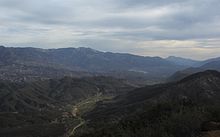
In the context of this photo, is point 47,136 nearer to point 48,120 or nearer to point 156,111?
point 48,120

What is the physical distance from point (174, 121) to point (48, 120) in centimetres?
11980

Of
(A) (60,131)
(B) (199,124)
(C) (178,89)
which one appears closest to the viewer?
(B) (199,124)

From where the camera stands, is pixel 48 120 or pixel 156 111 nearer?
pixel 156 111

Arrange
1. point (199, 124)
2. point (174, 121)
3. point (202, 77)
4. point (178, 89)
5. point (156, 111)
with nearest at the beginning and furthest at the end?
point (199, 124) < point (174, 121) < point (156, 111) < point (178, 89) < point (202, 77)

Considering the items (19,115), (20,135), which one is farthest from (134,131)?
(19,115)

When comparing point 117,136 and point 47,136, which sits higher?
point 117,136

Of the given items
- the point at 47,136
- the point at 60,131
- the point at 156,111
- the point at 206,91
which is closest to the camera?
the point at 156,111

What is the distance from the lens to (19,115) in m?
170

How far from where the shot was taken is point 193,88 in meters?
150

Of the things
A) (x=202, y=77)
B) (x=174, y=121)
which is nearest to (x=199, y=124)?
(x=174, y=121)

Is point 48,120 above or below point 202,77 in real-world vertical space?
below

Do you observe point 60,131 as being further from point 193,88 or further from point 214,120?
point 214,120

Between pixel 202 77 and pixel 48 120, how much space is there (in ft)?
210

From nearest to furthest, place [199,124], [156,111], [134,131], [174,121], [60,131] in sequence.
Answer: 1. [199,124]
2. [174,121]
3. [134,131]
4. [156,111]
5. [60,131]
